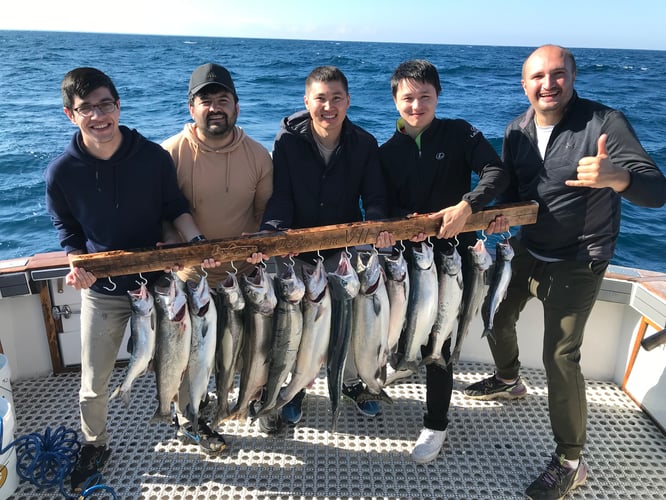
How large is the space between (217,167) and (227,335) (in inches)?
49.9

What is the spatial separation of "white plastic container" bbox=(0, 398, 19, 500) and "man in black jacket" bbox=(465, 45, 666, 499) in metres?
3.59

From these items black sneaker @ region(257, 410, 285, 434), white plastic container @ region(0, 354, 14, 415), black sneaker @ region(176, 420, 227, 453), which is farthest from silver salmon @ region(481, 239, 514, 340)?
white plastic container @ region(0, 354, 14, 415)

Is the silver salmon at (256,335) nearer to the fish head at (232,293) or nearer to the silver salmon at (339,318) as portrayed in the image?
the fish head at (232,293)

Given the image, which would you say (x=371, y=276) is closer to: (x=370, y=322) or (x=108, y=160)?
(x=370, y=322)

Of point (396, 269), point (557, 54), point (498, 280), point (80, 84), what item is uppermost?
point (557, 54)

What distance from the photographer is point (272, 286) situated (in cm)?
329

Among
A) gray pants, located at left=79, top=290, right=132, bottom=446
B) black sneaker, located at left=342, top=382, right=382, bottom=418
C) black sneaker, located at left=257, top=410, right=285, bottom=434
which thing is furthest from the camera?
black sneaker, located at left=342, top=382, right=382, bottom=418

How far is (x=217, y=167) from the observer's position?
377cm

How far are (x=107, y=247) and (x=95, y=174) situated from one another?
497 mm

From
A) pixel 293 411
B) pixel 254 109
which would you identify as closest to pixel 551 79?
pixel 293 411

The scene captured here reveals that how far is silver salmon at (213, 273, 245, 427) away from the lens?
10.5ft

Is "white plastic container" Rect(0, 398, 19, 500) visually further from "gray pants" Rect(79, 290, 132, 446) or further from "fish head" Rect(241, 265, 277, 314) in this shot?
"fish head" Rect(241, 265, 277, 314)

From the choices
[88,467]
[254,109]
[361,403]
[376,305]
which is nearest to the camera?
[376,305]

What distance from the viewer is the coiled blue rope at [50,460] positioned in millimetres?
3592
